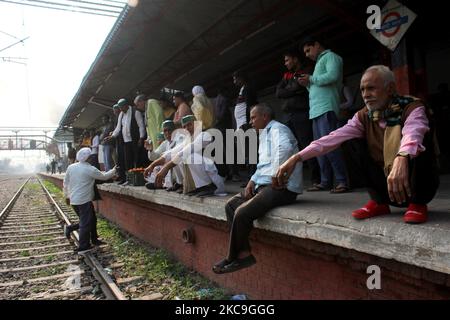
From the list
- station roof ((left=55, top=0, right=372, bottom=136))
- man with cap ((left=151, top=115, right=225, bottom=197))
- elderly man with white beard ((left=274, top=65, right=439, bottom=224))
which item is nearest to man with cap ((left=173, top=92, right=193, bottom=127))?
man with cap ((left=151, top=115, right=225, bottom=197))

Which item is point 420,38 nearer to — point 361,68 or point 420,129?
point 361,68

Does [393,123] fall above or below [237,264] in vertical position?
above

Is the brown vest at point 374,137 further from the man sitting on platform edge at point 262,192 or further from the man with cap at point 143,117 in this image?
the man with cap at point 143,117

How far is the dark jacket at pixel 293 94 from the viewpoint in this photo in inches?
176

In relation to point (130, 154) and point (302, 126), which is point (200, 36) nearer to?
point (130, 154)

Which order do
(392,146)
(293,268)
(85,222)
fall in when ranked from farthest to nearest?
(85,222) → (293,268) → (392,146)

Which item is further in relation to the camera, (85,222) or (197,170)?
(85,222)

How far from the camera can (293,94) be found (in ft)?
14.8

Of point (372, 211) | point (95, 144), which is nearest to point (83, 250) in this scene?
point (95, 144)

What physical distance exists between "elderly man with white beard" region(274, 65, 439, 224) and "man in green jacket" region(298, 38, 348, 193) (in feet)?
4.65

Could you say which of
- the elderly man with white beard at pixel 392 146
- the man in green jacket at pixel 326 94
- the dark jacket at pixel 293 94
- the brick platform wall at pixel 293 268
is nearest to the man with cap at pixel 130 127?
the brick platform wall at pixel 293 268

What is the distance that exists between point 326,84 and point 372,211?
1883mm

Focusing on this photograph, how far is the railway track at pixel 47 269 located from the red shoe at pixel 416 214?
3.33m

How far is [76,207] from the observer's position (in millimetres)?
6875
